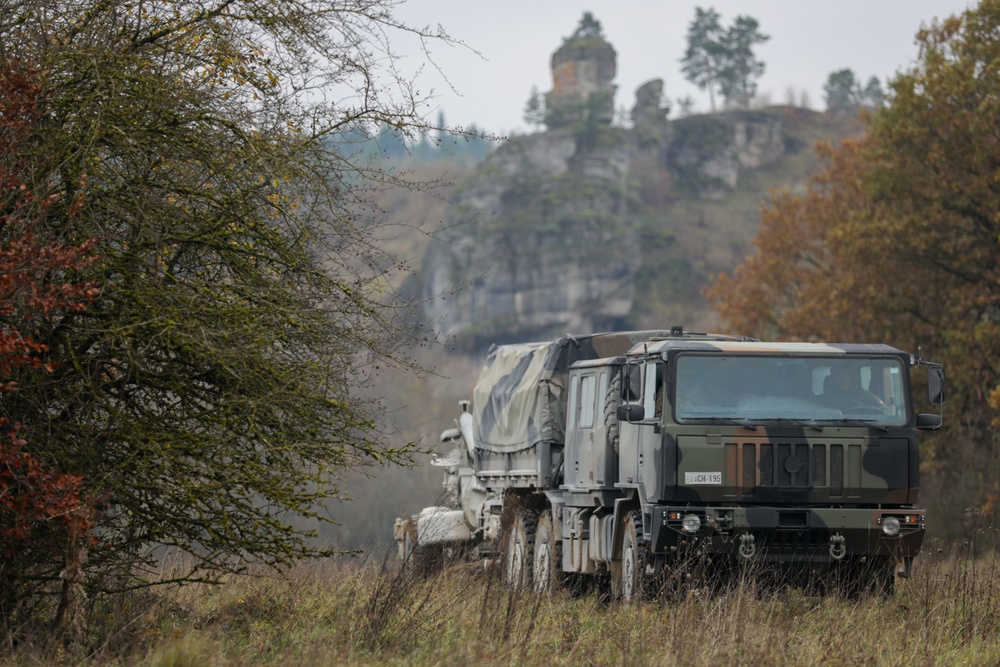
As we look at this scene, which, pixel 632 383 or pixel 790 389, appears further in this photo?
pixel 632 383

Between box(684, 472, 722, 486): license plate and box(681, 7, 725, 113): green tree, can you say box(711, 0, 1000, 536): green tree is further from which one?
box(681, 7, 725, 113): green tree

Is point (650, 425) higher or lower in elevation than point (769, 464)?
higher

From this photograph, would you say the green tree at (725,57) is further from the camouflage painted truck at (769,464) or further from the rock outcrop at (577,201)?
the camouflage painted truck at (769,464)

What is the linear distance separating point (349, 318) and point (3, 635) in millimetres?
3235

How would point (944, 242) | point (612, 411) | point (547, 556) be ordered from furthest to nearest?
point (944, 242) → point (547, 556) → point (612, 411)

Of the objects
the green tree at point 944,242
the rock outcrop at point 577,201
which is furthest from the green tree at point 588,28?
the green tree at point 944,242

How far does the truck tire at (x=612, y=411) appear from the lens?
15.3 meters

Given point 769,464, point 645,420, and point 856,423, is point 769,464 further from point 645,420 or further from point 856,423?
point 645,420

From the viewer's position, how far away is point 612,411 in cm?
1549

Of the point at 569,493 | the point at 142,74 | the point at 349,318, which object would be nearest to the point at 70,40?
the point at 142,74

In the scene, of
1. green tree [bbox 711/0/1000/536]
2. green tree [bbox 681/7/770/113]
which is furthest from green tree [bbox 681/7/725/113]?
green tree [bbox 711/0/1000/536]

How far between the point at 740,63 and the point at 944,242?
136485 mm

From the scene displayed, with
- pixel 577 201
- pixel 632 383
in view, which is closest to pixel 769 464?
pixel 632 383

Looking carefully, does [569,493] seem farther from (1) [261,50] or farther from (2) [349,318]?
(1) [261,50]
